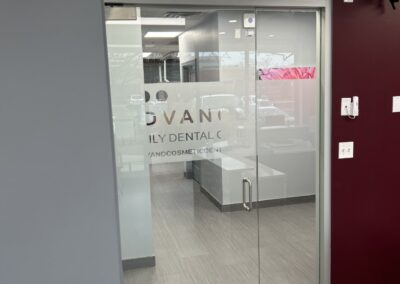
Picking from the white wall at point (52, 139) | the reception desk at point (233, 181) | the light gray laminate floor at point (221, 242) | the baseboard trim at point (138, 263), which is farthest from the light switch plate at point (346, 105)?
the white wall at point (52, 139)

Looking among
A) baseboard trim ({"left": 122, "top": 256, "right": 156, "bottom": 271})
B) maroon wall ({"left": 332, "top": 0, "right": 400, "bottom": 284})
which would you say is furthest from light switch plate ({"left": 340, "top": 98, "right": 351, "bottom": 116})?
baseboard trim ({"left": 122, "top": 256, "right": 156, "bottom": 271})

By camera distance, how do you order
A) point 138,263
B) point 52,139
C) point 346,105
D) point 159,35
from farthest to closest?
point 138,263 < point 346,105 < point 159,35 < point 52,139

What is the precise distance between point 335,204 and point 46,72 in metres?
2.51

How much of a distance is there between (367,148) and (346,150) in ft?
0.58

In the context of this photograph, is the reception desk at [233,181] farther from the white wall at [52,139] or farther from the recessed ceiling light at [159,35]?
the white wall at [52,139]

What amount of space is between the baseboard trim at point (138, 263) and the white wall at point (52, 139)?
1.87 metres

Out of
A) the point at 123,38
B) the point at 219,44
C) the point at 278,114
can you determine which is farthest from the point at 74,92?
the point at 278,114

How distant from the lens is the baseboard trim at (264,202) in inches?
118

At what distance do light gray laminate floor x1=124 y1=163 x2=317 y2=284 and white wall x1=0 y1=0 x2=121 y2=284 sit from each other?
178 centimetres

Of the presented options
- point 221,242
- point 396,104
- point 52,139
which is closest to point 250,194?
point 221,242

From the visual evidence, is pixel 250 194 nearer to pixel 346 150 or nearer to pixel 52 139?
pixel 346 150

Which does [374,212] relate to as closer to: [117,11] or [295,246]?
[295,246]

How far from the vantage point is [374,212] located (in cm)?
296

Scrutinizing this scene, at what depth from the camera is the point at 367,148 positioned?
2.86m
